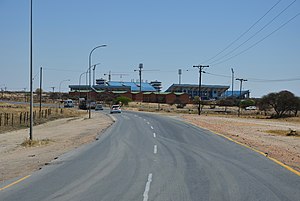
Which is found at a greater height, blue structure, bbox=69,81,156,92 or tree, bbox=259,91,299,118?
blue structure, bbox=69,81,156,92

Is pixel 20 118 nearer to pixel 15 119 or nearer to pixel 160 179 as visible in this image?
pixel 15 119

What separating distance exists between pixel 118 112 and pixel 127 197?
225 ft

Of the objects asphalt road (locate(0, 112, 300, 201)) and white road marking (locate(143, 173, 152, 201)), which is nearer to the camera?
white road marking (locate(143, 173, 152, 201))

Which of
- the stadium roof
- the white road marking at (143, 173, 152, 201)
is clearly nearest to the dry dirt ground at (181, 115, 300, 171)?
the white road marking at (143, 173, 152, 201)

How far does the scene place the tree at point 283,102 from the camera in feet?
243

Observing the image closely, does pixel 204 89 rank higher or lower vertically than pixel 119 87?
lower

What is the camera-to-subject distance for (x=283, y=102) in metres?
74.8

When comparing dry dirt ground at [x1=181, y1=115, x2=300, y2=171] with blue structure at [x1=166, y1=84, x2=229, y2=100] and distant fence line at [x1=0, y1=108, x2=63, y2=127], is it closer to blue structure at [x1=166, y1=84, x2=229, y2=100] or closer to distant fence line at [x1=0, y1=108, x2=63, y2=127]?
distant fence line at [x1=0, y1=108, x2=63, y2=127]

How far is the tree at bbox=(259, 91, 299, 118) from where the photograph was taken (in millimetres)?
74088

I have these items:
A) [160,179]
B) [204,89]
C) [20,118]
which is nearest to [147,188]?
[160,179]

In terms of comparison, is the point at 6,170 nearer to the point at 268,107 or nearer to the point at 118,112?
the point at 118,112

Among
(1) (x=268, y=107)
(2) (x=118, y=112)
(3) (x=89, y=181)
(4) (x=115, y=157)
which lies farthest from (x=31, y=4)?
(1) (x=268, y=107)

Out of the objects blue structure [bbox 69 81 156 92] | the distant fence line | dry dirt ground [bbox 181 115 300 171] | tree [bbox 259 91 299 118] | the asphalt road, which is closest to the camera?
the asphalt road

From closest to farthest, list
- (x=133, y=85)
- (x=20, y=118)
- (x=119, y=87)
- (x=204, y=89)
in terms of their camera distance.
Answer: (x=20, y=118) → (x=119, y=87) → (x=204, y=89) → (x=133, y=85)
